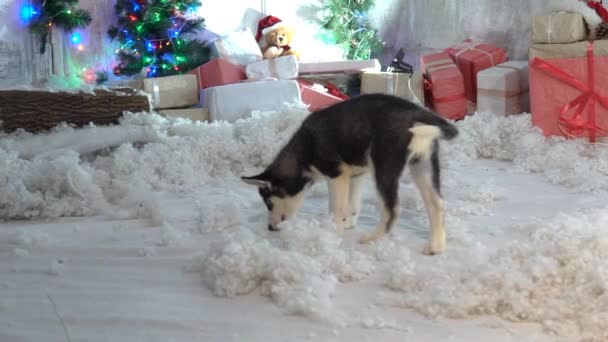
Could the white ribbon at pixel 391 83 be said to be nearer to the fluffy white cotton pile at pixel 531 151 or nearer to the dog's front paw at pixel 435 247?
the fluffy white cotton pile at pixel 531 151

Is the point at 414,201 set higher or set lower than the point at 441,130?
lower

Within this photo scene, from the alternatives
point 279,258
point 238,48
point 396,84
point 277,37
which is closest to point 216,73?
point 238,48

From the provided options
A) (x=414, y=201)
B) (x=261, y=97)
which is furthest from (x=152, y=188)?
(x=261, y=97)

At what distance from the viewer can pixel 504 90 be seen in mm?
4094

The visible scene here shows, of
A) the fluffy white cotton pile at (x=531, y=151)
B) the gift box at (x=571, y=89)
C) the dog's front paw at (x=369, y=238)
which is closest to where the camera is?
the dog's front paw at (x=369, y=238)

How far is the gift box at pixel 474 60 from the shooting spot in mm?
4660

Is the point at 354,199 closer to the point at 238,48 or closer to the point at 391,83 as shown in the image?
the point at 391,83

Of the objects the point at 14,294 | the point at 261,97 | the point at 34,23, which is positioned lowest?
the point at 14,294

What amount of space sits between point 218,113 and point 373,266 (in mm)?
3026

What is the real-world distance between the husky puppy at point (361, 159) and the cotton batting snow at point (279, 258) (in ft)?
0.34

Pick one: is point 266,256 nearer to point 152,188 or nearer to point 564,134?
point 152,188

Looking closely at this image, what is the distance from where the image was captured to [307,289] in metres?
1.58

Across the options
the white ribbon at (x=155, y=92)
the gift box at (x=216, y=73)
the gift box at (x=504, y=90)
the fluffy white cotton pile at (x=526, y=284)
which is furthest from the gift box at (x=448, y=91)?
the fluffy white cotton pile at (x=526, y=284)

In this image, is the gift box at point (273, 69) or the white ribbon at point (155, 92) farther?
the gift box at point (273, 69)
